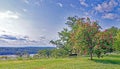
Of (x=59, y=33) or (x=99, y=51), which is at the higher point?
(x=59, y=33)

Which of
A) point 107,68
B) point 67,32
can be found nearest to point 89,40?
point 107,68

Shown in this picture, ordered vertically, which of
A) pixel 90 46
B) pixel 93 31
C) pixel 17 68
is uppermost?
pixel 93 31

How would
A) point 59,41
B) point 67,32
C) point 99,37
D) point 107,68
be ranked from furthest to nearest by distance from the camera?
1. point 59,41
2. point 67,32
3. point 99,37
4. point 107,68

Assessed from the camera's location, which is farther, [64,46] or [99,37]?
[64,46]

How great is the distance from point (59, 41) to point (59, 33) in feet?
13.6

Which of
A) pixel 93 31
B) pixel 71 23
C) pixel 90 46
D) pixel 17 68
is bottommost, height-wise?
pixel 17 68

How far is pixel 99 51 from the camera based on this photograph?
176 ft

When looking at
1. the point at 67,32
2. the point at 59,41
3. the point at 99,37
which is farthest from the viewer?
the point at 59,41

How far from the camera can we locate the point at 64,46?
94562 mm

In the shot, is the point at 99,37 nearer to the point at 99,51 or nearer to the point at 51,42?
the point at 99,51

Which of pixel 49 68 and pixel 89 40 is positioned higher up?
pixel 89 40

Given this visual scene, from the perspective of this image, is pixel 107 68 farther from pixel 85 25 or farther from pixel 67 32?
pixel 67 32

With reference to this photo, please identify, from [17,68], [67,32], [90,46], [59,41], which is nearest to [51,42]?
[59,41]

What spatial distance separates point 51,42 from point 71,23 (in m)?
12.6
